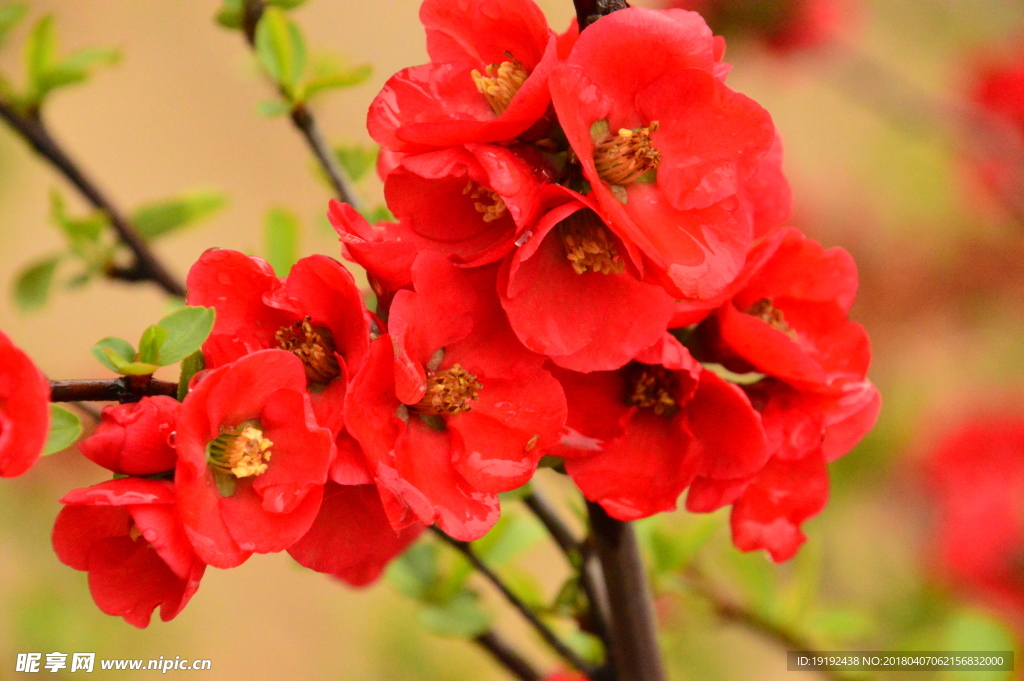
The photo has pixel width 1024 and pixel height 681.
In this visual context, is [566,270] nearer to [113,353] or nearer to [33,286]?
[113,353]

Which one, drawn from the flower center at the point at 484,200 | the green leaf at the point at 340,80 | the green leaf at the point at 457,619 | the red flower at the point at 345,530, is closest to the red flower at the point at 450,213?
the flower center at the point at 484,200

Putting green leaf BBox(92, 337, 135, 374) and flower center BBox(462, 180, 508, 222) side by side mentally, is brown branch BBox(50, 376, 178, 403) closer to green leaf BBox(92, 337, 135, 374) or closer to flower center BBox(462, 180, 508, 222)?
green leaf BBox(92, 337, 135, 374)

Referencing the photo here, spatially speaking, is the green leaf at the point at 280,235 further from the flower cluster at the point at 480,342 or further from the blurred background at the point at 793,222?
the flower cluster at the point at 480,342

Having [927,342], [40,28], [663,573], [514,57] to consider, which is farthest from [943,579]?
[40,28]

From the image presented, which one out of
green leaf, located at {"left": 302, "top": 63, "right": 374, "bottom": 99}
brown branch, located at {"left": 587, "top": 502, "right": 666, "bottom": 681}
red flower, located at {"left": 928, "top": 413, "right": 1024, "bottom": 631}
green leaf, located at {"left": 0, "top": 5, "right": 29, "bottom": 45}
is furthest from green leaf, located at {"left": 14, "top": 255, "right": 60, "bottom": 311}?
red flower, located at {"left": 928, "top": 413, "right": 1024, "bottom": 631}

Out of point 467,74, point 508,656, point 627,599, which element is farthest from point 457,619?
point 467,74

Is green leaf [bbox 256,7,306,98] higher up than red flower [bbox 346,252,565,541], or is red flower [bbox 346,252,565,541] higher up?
green leaf [bbox 256,7,306,98]
